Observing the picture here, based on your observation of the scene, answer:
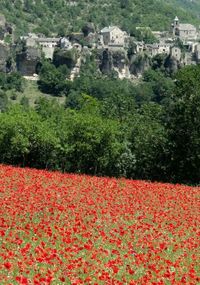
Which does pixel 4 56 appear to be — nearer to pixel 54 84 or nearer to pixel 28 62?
pixel 28 62

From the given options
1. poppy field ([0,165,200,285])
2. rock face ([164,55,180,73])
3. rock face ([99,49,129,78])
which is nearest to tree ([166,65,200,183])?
poppy field ([0,165,200,285])

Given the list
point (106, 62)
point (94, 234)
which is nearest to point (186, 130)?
point (94, 234)

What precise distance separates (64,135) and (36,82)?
126 metres

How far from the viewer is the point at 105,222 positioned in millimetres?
19031

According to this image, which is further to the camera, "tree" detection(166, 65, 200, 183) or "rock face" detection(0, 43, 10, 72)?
"rock face" detection(0, 43, 10, 72)

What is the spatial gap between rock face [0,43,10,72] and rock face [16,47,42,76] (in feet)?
12.9

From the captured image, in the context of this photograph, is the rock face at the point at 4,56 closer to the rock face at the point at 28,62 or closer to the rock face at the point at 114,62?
the rock face at the point at 28,62

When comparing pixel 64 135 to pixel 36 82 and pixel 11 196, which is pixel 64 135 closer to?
pixel 11 196

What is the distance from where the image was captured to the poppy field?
13.6 meters

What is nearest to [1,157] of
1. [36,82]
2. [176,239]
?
[176,239]

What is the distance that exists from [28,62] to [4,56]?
746 centimetres

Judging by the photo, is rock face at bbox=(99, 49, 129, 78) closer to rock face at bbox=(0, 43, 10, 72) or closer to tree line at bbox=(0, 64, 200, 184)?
rock face at bbox=(0, 43, 10, 72)

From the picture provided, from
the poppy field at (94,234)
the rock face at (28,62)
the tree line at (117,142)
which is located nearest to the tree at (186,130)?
the tree line at (117,142)

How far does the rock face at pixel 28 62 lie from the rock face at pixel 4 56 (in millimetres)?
3925
